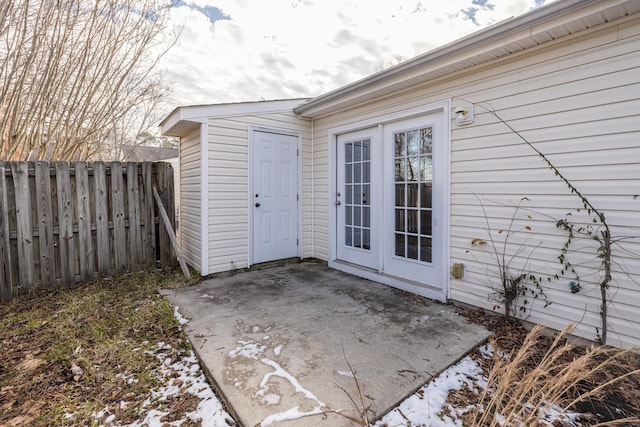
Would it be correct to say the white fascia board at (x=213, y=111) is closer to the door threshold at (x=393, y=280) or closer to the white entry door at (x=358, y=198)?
the white entry door at (x=358, y=198)

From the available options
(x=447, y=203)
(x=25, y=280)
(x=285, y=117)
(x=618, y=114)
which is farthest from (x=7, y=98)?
(x=618, y=114)

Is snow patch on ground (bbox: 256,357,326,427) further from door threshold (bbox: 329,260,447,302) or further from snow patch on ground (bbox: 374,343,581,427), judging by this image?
door threshold (bbox: 329,260,447,302)

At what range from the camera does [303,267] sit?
4.75m

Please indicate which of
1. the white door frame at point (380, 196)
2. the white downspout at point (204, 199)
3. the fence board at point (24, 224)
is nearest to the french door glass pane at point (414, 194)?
the white door frame at point (380, 196)

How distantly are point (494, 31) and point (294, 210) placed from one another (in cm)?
345

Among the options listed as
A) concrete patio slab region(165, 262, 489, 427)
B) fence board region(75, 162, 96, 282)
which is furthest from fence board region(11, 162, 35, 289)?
concrete patio slab region(165, 262, 489, 427)

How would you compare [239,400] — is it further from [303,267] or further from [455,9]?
[455,9]

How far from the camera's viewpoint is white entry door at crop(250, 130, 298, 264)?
462cm

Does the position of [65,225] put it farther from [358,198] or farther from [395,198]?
[395,198]

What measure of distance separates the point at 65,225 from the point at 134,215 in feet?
2.51

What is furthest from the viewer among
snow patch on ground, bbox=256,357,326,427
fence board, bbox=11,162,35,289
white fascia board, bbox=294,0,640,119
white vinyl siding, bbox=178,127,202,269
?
white vinyl siding, bbox=178,127,202,269

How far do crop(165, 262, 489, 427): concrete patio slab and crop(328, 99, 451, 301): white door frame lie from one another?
154mm

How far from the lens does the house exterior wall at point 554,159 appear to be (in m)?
2.21

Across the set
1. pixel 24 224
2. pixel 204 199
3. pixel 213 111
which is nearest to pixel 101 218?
pixel 24 224
